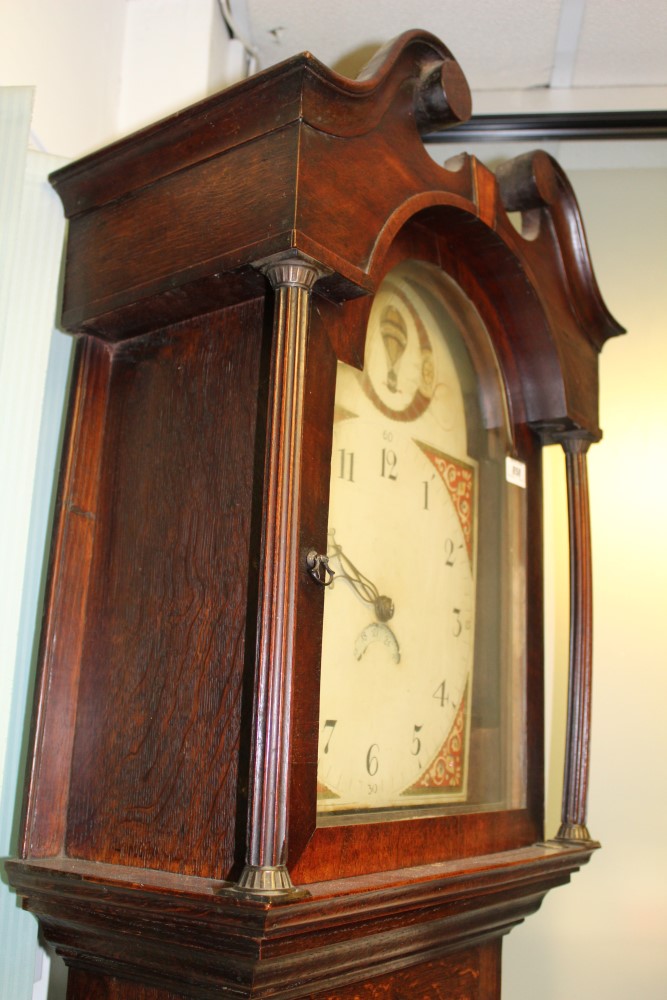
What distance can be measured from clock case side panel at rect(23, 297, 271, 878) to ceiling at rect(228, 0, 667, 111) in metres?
0.77

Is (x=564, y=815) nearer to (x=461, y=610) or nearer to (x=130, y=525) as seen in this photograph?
(x=461, y=610)

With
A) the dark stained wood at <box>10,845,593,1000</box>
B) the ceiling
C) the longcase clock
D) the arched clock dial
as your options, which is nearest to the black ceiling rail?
the ceiling

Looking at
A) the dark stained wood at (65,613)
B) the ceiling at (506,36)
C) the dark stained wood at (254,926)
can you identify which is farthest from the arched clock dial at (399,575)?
the ceiling at (506,36)

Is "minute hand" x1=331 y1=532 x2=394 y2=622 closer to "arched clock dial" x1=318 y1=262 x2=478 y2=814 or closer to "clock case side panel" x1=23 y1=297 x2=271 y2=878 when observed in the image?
"arched clock dial" x1=318 y1=262 x2=478 y2=814

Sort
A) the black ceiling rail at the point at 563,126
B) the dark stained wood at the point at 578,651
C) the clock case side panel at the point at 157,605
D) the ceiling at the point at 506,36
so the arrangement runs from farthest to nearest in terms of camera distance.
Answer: the black ceiling rail at the point at 563,126
the ceiling at the point at 506,36
the dark stained wood at the point at 578,651
the clock case side panel at the point at 157,605

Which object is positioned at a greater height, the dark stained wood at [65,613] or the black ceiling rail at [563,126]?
the black ceiling rail at [563,126]

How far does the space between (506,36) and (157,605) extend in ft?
3.66

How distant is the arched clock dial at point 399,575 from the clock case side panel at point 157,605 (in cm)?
11

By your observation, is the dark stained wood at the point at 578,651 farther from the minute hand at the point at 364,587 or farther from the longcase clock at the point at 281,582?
the minute hand at the point at 364,587

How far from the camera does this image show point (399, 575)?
1076 mm

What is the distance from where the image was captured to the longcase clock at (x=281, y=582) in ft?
2.65

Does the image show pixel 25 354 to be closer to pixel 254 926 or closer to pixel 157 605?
pixel 157 605

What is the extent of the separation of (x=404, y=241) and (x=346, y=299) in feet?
0.65

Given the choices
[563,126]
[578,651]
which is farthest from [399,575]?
[563,126]
